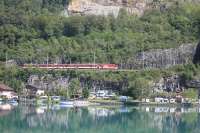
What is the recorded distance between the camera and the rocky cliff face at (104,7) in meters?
94.8

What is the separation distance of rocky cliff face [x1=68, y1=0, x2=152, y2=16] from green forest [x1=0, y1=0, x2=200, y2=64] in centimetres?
100

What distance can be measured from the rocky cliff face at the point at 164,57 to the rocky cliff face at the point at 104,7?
573 inches

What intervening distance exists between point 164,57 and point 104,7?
55.4 feet

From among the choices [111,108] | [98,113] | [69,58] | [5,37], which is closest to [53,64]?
[69,58]

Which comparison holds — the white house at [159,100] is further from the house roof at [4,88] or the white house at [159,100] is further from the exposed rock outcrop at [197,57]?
the house roof at [4,88]

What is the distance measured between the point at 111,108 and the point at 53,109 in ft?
18.7

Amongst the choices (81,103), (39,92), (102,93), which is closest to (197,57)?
(102,93)

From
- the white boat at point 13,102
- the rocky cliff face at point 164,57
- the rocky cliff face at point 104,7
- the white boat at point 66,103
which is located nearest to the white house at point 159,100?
the white boat at point 66,103

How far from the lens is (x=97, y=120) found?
50594 mm

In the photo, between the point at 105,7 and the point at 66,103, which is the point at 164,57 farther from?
the point at 66,103

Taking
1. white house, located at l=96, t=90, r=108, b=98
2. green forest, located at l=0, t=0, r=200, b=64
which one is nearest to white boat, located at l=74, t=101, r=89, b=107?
white house, located at l=96, t=90, r=108, b=98

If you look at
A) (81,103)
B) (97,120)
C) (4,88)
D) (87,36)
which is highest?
(87,36)

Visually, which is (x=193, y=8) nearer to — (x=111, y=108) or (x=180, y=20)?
(x=180, y=20)

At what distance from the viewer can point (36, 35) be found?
297 ft
